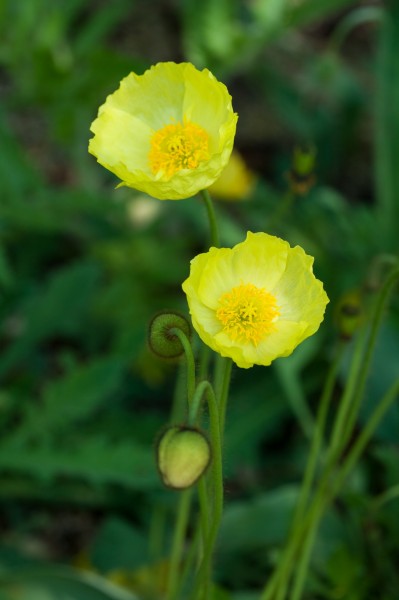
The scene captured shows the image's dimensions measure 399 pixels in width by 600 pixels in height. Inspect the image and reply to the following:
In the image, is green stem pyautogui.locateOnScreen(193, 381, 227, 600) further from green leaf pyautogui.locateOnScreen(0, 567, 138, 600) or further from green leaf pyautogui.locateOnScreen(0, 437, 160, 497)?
green leaf pyautogui.locateOnScreen(0, 437, 160, 497)

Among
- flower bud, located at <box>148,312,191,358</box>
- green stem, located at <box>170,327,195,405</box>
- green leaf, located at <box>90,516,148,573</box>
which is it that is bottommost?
green stem, located at <box>170,327,195,405</box>

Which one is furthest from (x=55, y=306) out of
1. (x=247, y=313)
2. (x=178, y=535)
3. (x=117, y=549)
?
(x=247, y=313)

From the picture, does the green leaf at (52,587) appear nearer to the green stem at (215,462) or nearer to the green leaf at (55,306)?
the green stem at (215,462)

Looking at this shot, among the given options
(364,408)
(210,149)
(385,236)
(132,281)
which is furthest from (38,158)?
(210,149)

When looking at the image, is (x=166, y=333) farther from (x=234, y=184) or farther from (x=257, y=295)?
(x=234, y=184)

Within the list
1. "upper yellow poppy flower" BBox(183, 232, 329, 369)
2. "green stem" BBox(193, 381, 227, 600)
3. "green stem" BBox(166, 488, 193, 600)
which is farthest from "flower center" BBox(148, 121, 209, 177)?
"green stem" BBox(166, 488, 193, 600)

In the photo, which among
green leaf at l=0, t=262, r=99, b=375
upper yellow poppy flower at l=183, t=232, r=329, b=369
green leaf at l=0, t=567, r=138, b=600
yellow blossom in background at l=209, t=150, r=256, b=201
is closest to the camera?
upper yellow poppy flower at l=183, t=232, r=329, b=369
